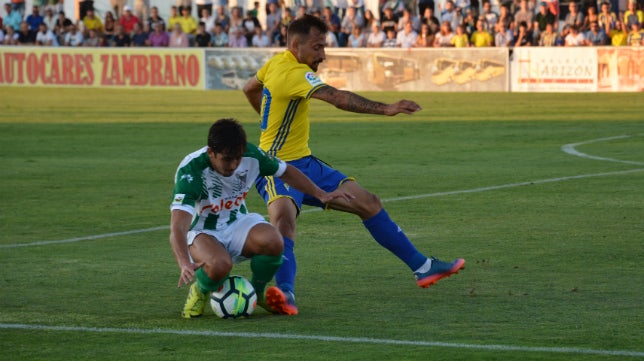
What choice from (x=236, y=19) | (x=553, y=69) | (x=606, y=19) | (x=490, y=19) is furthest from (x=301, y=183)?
(x=236, y=19)

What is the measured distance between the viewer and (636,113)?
2439 centimetres

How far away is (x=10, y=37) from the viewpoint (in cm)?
4034

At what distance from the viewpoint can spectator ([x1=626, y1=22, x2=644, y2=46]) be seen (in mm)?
29672

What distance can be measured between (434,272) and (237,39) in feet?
93.1

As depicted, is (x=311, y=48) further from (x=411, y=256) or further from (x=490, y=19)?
(x=490, y=19)

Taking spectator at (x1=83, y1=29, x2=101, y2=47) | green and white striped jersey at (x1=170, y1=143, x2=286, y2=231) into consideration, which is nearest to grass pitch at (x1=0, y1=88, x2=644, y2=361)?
green and white striped jersey at (x1=170, y1=143, x2=286, y2=231)

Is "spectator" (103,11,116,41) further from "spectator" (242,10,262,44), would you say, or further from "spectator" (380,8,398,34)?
"spectator" (380,8,398,34)

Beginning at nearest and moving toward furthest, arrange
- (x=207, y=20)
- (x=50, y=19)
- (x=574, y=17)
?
(x=574, y=17) < (x=207, y=20) < (x=50, y=19)

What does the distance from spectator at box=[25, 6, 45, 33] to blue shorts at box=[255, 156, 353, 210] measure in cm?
3306

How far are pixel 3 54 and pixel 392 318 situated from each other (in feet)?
108

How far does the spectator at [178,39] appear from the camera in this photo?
3684cm

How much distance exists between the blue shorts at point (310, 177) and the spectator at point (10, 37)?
33126 mm

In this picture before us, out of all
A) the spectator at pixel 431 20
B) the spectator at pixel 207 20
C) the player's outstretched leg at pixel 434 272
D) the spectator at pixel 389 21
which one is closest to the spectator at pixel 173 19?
the spectator at pixel 207 20

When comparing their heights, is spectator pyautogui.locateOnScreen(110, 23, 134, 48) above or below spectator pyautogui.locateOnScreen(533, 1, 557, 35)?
below
